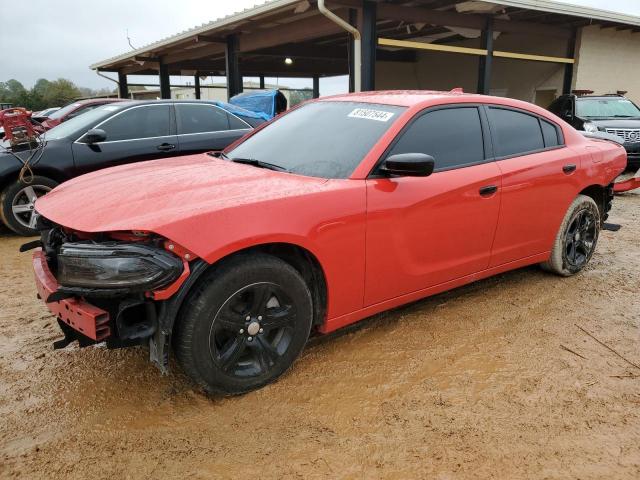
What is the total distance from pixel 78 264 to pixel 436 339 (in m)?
2.19

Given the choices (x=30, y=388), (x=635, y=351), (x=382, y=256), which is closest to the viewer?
(x=30, y=388)

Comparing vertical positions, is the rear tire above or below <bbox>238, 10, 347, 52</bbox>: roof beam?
below

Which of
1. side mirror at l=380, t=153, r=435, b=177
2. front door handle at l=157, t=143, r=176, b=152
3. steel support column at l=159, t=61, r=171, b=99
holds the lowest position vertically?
front door handle at l=157, t=143, r=176, b=152

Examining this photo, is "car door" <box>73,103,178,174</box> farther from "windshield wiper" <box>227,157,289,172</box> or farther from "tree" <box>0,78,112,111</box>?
"tree" <box>0,78,112,111</box>

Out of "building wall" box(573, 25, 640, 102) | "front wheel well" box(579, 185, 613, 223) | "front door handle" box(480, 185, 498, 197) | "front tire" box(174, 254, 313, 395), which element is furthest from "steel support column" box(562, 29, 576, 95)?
"front tire" box(174, 254, 313, 395)

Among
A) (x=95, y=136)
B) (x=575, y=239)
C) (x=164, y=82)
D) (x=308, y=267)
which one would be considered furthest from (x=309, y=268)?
(x=164, y=82)

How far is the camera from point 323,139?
129 inches

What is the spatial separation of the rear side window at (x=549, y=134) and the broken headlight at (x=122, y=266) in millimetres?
3176

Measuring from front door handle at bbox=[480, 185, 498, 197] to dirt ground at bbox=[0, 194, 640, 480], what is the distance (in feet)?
2.93

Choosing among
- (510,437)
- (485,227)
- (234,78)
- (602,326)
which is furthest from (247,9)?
(510,437)

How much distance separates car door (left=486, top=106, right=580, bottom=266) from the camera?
367 centimetres

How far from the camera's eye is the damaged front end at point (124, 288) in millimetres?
2236

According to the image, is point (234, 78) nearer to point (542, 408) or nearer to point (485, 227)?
point (485, 227)

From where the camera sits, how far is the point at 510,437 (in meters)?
2.37
